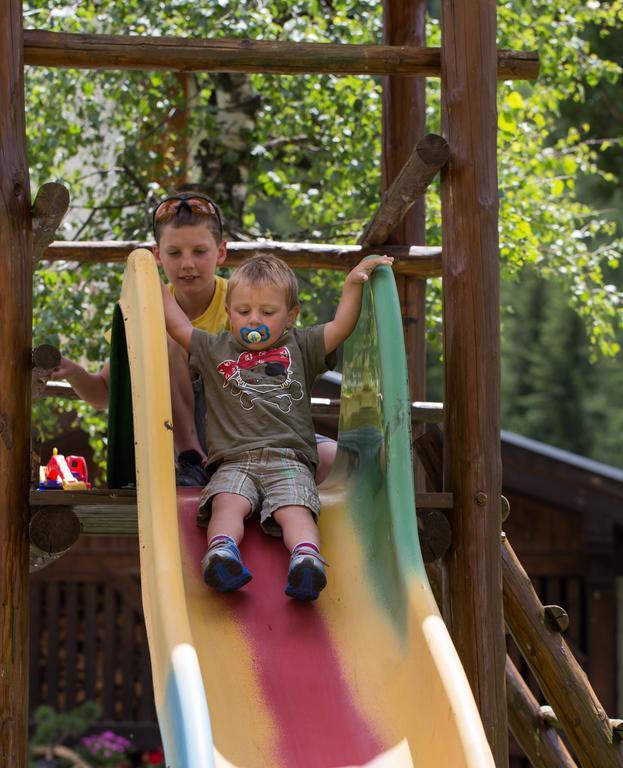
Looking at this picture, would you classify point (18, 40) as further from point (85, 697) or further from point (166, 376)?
point (85, 697)

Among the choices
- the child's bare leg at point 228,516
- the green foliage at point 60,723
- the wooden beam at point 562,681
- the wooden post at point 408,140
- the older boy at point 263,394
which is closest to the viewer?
the child's bare leg at point 228,516

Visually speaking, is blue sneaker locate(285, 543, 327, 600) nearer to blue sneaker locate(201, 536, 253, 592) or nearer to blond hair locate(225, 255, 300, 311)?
blue sneaker locate(201, 536, 253, 592)

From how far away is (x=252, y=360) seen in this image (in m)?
4.04

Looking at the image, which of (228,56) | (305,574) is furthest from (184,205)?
(305,574)

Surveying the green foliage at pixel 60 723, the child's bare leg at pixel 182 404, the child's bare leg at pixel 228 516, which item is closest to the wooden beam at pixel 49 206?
the child's bare leg at pixel 182 404

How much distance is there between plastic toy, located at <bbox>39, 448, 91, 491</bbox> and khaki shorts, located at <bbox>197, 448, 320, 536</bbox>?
839 mm

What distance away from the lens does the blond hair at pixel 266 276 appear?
13.1 feet

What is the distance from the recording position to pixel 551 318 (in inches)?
963

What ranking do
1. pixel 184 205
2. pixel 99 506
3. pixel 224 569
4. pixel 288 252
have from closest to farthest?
1. pixel 224 569
2. pixel 99 506
3. pixel 184 205
4. pixel 288 252

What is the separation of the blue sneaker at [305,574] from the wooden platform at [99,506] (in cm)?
61

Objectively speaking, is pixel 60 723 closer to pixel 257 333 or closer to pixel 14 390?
pixel 14 390

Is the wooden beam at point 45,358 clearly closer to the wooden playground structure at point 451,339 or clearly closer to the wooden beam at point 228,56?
the wooden playground structure at point 451,339

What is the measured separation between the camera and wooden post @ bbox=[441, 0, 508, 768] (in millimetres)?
4152

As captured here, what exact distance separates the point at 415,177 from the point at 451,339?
0.58 meters
